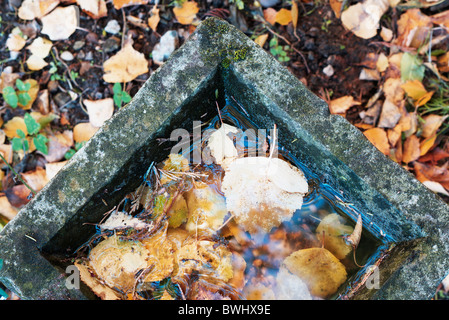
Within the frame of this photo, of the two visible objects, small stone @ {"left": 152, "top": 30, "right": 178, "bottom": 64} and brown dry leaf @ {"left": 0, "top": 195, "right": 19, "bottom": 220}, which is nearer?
brown dry leaf @ {"left": 0, "top": 195, "right": 19, "bottom": 220}

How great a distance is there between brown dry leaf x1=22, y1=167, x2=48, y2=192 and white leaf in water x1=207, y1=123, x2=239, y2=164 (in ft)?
3.55

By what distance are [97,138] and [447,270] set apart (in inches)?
47.6

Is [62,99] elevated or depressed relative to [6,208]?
elevated

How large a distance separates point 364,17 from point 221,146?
127 centimetres

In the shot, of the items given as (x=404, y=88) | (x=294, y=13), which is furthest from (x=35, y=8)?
(x=404, y=88)

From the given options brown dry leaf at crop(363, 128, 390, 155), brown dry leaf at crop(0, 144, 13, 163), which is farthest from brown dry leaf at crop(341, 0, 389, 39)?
brown dry leaf at crop(0, 144, 13, 163)

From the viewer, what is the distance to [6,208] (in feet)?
6.31

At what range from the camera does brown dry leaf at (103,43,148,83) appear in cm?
202

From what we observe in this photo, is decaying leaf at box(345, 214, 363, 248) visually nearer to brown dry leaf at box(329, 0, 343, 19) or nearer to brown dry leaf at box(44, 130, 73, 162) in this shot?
brown dry leaf at box(329, 0, 343, 19)

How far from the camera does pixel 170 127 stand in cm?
129

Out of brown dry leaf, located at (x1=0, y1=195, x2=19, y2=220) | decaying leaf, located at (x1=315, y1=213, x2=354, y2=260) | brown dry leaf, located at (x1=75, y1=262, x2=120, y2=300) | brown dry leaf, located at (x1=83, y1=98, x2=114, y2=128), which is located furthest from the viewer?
brown dry leaf, located at (x1=83, y1=98, x2=114, y2=128)

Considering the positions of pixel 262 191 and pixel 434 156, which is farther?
pixel 434 156

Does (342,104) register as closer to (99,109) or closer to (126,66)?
(126,66)

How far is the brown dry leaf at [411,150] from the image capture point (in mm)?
2010
